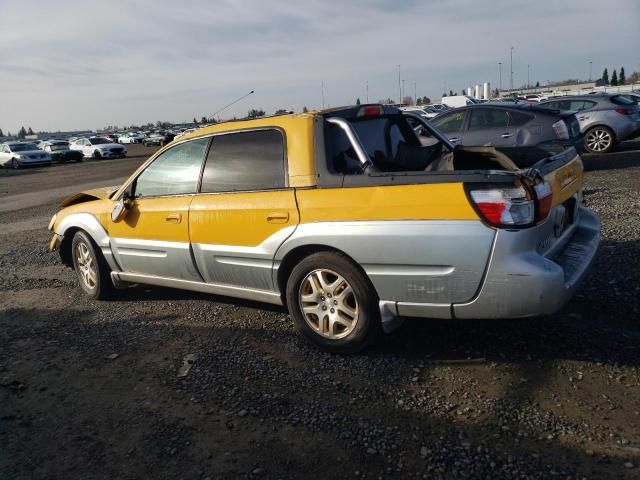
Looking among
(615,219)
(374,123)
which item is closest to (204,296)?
(374,123)

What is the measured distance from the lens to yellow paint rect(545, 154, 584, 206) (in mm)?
3465

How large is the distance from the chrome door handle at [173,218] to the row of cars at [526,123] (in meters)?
5.78

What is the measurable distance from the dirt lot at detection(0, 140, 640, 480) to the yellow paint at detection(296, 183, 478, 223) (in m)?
1.04

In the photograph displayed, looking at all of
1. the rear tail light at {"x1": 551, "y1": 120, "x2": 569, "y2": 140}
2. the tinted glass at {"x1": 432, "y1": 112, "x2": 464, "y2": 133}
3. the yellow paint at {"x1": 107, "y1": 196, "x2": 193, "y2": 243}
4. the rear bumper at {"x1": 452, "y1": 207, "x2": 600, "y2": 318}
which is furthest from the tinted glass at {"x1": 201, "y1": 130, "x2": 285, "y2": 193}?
the tinted glass at {"x1": 432, "y1": 112, "x2": 464, "y2": 133}

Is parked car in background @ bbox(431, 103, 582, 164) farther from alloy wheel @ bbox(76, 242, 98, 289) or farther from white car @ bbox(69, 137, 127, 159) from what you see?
white car @ bbox(69, 137, 127, 159)

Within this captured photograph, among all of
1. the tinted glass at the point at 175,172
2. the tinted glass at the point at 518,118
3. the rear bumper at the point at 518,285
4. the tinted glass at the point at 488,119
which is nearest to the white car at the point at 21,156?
the tinted glass at the point at 488,119

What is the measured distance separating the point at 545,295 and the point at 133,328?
339 cm

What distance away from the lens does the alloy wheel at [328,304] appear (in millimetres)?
3693

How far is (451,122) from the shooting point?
11.4 m

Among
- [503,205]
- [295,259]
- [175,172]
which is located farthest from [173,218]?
[503,205]

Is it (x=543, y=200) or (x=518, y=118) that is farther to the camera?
(x=518, y=118)

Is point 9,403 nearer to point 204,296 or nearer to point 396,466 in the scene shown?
point 204,296

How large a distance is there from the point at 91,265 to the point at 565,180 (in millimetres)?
4498

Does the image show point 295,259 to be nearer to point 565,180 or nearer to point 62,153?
point 565,180
